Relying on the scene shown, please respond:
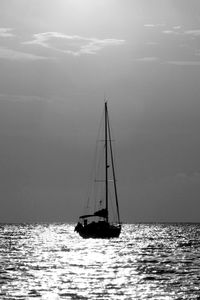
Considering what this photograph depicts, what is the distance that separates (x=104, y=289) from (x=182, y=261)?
29.0 m

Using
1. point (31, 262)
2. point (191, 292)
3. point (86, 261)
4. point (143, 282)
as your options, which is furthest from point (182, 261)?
point (191, 292)

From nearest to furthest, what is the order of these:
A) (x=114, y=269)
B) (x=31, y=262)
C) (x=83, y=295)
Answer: (x=83, y=295), (x=114, y=269), (x=31, y=262)

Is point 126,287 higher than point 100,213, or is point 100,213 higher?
point 100,213

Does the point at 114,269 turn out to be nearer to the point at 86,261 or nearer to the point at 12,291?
the point at 86,261

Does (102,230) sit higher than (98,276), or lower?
higher

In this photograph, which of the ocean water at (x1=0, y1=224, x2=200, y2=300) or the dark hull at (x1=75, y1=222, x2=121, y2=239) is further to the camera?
the dark hull at (x1=75, y1=222, x2=121, y2=239)

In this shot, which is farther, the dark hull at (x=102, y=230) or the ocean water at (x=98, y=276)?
the dark hull at (x=102, y=230)

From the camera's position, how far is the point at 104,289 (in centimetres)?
5253

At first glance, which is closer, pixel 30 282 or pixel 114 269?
pixel 30 282

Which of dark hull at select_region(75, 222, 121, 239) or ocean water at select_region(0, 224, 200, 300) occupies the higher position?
dark hull at select_region(75, 222, 121, 239)

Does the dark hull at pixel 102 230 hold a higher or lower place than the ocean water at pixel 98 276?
higher

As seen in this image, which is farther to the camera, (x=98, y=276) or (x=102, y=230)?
(x=102, y=230)

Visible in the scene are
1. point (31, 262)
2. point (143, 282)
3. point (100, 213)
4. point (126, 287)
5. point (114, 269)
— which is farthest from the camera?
point (100, 213)

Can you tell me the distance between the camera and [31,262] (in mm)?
77250
